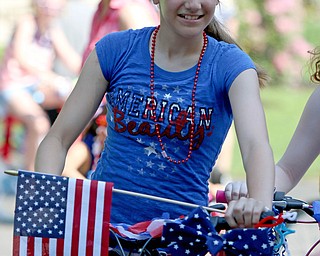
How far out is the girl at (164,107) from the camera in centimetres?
409

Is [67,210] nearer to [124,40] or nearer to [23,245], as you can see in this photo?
[23,245]

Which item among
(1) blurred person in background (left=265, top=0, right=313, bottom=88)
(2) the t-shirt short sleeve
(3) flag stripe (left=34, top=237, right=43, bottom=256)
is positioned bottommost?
(3) flag stripe (left=34, top=237, right=43, bottom=256)

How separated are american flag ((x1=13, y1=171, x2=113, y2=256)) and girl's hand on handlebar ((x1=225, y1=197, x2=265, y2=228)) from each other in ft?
1.40

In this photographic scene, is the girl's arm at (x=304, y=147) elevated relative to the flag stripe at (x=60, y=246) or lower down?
elevated

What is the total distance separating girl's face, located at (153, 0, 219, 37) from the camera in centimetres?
402

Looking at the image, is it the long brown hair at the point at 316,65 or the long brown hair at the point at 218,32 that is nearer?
the long brown hair at the point at 316,65

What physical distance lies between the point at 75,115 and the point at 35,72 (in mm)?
5825

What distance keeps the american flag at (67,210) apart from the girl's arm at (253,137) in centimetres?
52

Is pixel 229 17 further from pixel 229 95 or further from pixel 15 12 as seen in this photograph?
pixel 15 12

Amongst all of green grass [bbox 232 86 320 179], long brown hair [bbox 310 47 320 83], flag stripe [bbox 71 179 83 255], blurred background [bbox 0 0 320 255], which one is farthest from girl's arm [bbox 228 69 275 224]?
green grass [bbox 232 86 320 179]

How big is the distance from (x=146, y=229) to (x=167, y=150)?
473 millimetres

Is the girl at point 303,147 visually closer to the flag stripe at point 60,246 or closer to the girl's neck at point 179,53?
the girl's neck at point 179,53

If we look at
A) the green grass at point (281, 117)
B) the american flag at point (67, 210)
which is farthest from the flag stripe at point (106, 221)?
the green grass at point (281, 117)

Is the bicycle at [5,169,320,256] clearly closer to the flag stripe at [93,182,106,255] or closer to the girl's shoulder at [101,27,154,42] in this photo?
the flag stripe at [93,182,106,255]
